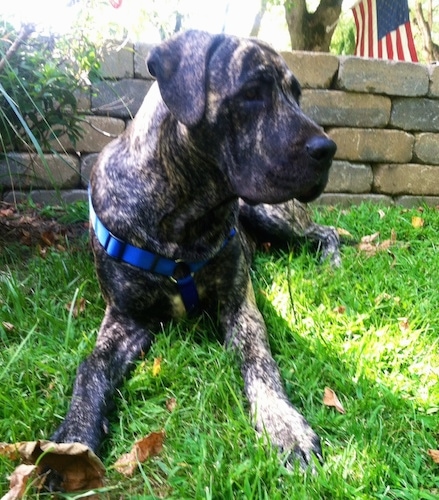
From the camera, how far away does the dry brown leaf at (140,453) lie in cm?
154

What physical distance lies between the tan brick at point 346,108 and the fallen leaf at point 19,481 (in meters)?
3.73

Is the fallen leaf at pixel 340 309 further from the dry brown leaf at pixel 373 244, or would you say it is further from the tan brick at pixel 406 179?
the tan brick at pixel 406 179

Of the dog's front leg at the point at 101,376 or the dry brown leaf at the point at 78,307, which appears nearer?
the dog's front leg at the point at 101,376

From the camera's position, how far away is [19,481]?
4.49 ft

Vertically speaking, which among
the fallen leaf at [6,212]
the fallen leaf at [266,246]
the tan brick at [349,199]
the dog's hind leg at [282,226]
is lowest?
the tan brick at [349,199]

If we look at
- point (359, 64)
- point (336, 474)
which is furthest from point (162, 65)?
point (359, 64)

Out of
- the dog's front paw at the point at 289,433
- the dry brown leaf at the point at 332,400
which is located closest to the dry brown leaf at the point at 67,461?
the dog's front paw at the point at 289,433

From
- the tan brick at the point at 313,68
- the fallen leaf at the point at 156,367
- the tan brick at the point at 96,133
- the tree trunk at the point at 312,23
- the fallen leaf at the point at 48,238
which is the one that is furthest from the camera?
the tree trunk at the point at 312,23

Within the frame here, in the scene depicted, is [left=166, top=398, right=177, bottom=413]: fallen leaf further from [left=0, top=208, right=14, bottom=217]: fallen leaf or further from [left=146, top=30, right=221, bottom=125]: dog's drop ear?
[left=0, top=208, right=14, bottom=217]: fallen leaf

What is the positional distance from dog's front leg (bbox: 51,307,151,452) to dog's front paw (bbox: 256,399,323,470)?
1.74 feet

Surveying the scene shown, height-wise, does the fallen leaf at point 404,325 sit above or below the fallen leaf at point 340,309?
above

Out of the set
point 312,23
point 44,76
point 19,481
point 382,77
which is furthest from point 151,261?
point 312,23

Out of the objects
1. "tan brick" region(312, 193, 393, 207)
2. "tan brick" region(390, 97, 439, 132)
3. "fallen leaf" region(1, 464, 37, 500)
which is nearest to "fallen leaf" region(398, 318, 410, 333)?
"fallen leaf" region(1, 464, 37, 500)

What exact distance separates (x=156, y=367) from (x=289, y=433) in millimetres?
585
